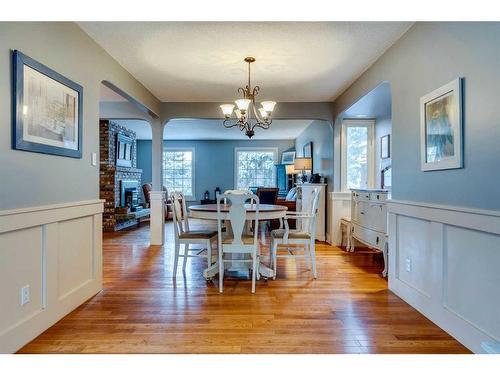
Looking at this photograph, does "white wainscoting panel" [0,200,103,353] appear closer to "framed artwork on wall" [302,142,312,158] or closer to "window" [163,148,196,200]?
"framed artwork on wall" [302,142,312,158]

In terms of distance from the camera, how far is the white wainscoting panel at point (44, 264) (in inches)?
71.8

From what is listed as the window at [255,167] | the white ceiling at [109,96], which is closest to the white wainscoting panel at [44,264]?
the white ceiling at [109,96]

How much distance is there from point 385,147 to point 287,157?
4447 millimetres

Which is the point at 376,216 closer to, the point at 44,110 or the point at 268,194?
the point at 268,194

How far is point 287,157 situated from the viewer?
30.7 ft

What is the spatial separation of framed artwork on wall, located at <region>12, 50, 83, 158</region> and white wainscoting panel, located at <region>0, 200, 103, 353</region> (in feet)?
1.40

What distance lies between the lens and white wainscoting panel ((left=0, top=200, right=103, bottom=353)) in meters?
1.82

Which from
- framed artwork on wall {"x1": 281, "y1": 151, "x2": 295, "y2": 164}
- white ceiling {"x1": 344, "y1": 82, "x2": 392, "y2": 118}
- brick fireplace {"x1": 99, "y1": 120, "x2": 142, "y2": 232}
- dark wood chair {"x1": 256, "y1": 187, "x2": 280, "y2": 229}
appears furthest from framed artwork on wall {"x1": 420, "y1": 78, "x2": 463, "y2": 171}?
framed artwork on wall {"x1": 281, "y1": 151, "x2": 295, "y2": 164}

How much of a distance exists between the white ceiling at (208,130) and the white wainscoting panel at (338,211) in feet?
7.83

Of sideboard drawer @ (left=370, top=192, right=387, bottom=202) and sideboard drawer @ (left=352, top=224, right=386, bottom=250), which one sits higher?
sideboard drawer @ (left=370, top=192, right=387, bottom=202)

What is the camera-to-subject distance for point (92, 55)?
9.31 feet
